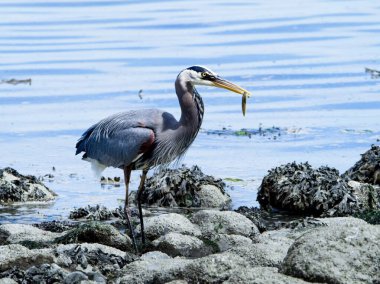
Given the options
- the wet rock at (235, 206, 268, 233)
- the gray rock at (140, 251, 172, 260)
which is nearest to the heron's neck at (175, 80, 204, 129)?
the wet rock at (235, 206, 268, 233)

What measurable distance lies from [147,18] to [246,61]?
25.6ft

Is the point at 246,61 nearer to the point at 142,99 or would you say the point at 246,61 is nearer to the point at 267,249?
the point at 142,99

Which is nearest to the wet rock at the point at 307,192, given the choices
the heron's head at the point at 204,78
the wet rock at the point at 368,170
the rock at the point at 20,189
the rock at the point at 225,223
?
the wet rock at the point at 368,170

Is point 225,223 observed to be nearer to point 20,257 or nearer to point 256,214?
point 256,214

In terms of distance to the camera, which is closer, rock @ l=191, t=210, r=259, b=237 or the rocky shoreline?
the rocky shoreline

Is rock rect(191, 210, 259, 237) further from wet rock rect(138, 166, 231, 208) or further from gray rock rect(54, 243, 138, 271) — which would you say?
wet rock rect(138, 166, 231, 208)

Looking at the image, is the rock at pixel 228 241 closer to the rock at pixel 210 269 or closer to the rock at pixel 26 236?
the rock at pixel 26 236

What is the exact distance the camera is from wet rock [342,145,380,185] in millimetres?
13125

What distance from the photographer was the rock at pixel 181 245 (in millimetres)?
10227

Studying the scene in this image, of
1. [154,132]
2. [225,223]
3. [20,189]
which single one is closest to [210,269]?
[225,223]

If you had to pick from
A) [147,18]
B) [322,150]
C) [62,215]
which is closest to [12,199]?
[62,215]

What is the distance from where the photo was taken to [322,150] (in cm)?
1554

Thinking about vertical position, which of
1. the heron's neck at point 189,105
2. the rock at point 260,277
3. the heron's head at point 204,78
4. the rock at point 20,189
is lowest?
the rock at point 260,277

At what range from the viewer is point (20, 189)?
13055 mm
